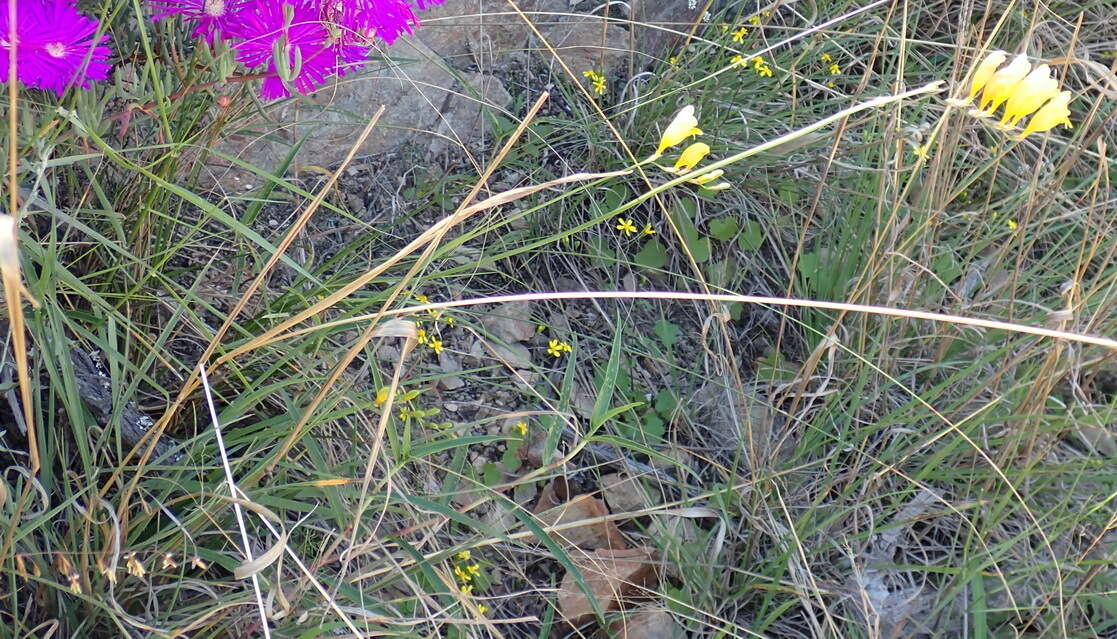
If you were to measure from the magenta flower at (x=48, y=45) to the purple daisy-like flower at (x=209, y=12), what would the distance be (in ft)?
0.29

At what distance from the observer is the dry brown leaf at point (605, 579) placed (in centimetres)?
131

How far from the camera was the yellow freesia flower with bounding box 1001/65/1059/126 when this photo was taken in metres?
0.78

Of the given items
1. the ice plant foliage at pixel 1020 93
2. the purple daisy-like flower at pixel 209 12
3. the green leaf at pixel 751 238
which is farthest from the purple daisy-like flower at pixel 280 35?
the green leaf at pixel 751 238

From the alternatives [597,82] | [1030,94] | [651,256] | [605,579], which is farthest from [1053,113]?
[597,82]

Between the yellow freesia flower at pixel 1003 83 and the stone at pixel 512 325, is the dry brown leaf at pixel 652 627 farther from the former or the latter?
the yellow freesia flower at pixel 1003 83

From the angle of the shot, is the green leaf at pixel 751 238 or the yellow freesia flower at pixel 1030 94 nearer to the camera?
the yellow freesia flower at pixel 1030 94

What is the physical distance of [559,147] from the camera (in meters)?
1.81

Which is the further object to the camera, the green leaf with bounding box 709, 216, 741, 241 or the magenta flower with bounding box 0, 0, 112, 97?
the green leaf with bounding box 709, 216, 741, 241

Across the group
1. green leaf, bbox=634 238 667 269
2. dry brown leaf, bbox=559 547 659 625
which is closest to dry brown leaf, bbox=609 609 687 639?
dry brown leaf, bbox=559 547 659 625

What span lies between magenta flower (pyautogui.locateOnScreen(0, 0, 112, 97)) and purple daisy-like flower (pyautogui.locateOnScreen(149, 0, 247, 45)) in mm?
88

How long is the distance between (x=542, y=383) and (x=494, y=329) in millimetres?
129

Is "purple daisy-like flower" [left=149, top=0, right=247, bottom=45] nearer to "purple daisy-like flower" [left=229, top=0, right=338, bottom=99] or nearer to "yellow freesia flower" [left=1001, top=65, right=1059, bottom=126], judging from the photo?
"purple daisy-like flower" [left=229, top=0, right=338, bottom=99]

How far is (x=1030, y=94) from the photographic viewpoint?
78 cm

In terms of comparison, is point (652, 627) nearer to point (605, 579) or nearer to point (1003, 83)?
point (605, 579)
